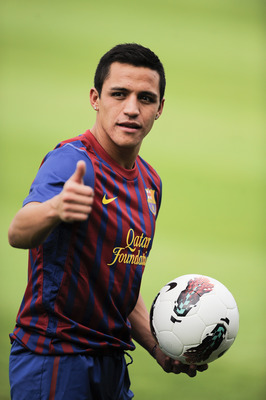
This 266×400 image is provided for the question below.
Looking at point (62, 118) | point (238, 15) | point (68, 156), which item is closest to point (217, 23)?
point (238, 15)

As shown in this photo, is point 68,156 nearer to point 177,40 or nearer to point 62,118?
point 62,118

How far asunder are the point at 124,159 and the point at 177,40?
220 centimetres

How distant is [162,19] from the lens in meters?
3.91

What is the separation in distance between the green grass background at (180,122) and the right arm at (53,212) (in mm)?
2210

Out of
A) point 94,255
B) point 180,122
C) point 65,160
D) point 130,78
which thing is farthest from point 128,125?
point 180,122

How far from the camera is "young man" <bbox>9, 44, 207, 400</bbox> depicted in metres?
1.69

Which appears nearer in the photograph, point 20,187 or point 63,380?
point 63,380

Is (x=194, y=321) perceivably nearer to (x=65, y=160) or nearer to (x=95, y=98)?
(x=65, y=160)

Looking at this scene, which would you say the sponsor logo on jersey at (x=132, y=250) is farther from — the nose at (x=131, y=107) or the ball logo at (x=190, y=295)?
the nose at (x=131, y=107)

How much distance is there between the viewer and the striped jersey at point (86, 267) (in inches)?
66.6

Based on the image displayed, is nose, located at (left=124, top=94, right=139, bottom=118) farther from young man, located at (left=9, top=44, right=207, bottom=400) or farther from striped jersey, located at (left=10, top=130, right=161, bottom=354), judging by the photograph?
striped jersey, located at (left=10, top=130, right=161, bottom=354)

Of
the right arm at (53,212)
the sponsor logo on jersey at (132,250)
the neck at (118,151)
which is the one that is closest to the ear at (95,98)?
the neck at (118,151)

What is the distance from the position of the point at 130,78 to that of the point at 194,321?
2.82 ft

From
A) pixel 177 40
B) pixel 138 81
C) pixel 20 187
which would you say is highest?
pixel 177 40
